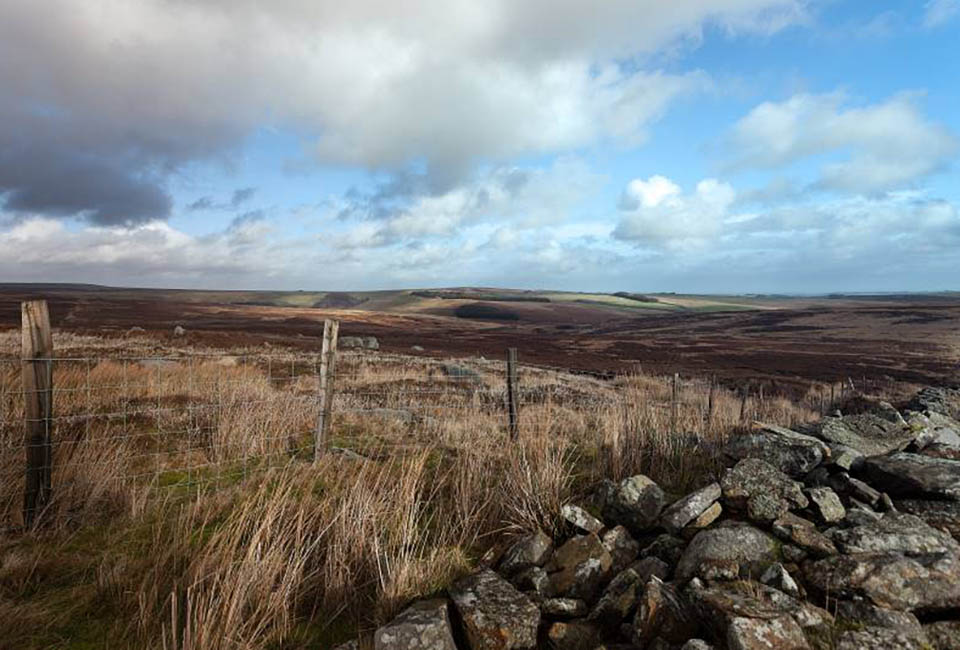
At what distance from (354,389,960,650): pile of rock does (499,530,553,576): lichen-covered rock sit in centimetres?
1

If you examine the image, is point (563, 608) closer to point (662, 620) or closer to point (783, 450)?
point (662, 620)

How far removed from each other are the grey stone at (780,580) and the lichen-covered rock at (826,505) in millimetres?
1166

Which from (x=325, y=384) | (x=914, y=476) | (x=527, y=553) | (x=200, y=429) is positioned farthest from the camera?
(x=200, y=429)

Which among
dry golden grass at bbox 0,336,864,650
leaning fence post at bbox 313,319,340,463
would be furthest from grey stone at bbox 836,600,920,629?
leaning fence post at bbox 313,319,340,463

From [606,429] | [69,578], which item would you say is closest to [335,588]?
[69,578]

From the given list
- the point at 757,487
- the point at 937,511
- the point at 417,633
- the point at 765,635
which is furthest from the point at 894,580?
the point at 417,633

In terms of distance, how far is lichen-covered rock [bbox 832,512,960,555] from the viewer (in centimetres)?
407

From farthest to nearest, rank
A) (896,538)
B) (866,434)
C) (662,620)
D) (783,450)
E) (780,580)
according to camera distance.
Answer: (866,434)
(783,450)
(896,538)
(780,580)
(662,620)

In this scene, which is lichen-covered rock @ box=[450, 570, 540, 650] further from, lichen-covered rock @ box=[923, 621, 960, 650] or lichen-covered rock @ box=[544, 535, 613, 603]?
lichen-covered rock @ box=[923, 621, 960, 650]

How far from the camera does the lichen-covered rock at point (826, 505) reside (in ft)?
15.5

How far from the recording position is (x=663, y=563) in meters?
4.33

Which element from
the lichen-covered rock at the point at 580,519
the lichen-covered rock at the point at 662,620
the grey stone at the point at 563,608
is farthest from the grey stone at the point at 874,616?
the lichen-covered rock at the point at 580,519

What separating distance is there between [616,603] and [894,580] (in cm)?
185

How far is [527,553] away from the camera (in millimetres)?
4629
